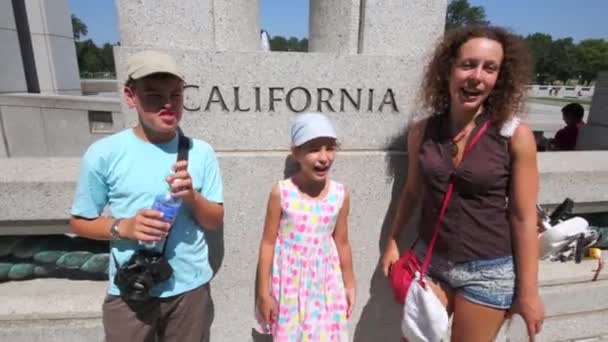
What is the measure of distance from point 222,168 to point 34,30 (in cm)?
1024

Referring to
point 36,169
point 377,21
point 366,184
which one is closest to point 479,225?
point 366,184

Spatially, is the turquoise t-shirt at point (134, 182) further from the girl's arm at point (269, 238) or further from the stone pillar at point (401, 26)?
the stone pillar at point (401, 26)

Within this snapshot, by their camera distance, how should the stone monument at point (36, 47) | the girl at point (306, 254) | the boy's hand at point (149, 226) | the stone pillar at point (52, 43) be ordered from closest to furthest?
the boy's hand at point (149, 226), the girl at point (306, 254), the stone monument at point (36, 47), the stone pillar at point (52, 43)

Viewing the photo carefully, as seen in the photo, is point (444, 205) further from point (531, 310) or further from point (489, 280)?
point (531, 310)

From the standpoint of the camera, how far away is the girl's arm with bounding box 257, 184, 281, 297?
1974 mm

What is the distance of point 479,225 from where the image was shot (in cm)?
170

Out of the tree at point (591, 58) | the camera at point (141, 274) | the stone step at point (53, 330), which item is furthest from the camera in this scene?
the tree at point (591, 58)

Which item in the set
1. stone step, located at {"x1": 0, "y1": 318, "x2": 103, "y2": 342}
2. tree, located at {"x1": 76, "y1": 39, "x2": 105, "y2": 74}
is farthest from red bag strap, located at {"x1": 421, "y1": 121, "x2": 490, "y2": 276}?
tree, located at {"x1": 76, "y1": 39, "x2": 105, "y2": 74}

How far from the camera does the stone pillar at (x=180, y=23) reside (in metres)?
2.06

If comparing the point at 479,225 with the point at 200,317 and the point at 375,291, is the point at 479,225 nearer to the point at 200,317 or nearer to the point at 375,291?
the point at 375,291

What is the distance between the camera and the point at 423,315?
6.05ft

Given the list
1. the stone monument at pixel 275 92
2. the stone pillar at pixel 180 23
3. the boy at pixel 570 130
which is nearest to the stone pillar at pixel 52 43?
the stone pillar at pixel 180 23

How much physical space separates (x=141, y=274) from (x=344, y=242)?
3.56 ft

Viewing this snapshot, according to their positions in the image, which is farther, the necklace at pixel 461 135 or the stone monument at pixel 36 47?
the stone monument at pixel 36 47
